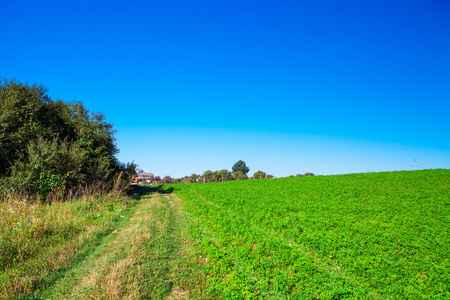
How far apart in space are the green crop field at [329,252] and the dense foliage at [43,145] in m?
10.7

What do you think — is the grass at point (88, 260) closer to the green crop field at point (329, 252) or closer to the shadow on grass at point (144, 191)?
the green crop field at point (329, 252)

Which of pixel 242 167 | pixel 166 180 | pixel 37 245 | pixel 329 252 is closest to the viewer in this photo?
pixel 37 245

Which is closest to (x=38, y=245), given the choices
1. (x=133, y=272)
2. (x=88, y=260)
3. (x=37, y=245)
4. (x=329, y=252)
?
(x=37, y=245)

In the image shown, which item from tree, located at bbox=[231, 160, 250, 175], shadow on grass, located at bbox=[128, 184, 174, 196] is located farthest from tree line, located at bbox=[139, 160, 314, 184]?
shadow on grass, located at bbox=[128, 184, 174, 196]

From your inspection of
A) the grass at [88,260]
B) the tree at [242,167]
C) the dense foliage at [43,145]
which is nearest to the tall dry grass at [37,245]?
the grass at [88,260]

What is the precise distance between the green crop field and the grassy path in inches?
29.4

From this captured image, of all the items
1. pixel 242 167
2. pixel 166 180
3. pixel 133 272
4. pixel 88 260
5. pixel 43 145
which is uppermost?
pixel 242 167

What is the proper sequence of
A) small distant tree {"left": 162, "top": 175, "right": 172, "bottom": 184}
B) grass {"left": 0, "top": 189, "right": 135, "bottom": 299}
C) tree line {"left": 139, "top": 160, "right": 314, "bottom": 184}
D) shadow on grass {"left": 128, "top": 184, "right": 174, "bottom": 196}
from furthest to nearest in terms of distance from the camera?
1. small distant tree {"left": 162, "top": 175, "right": 172, "bottom": 184}
2. tree line {"left": 139, "top": 160, "right": 314, "bottom": 184}
3. shadow on grass {"left": 128, "top": 184, "right": 174, "bottom": 196}
4. grass {"left": 0, "top": 189, "right": 135, "bottom": 299}

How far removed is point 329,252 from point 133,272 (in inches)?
240

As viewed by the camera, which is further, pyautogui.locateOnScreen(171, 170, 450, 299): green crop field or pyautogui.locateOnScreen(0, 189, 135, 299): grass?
pyautogui.locateOnScreen(171, 170, 450, 299): green crop field

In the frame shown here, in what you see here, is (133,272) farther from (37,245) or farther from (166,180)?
(166,180)

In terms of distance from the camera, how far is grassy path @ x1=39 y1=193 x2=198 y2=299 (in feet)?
15.4

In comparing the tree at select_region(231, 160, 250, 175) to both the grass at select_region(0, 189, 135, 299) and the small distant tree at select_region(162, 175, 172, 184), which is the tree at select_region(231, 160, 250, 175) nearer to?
the small distant tree at select_region(162, 175, 172, 184)

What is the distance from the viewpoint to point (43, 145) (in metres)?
15.1
